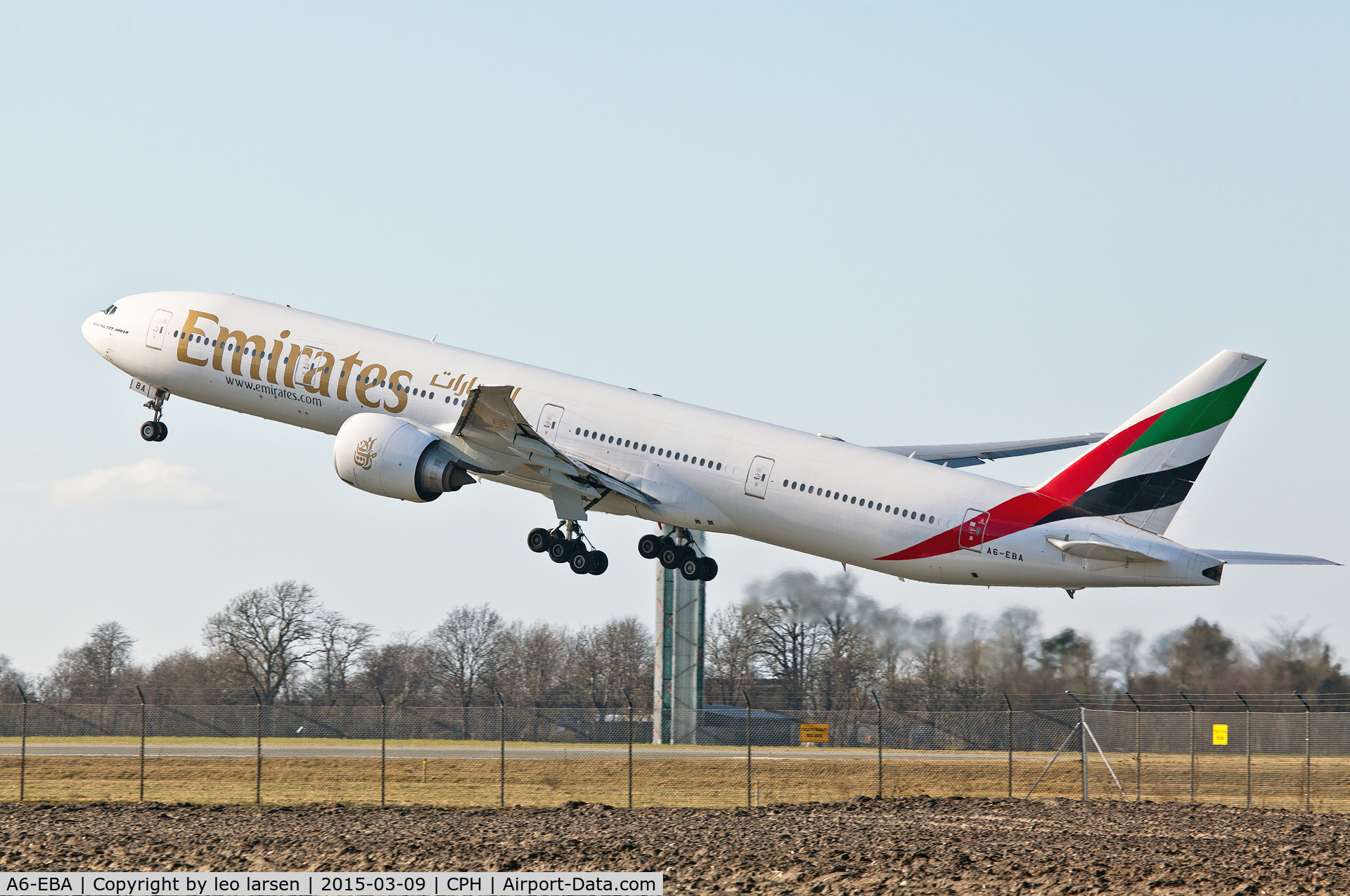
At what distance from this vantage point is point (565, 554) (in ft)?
139

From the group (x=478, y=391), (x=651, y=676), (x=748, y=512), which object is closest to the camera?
(x=478, y=391)

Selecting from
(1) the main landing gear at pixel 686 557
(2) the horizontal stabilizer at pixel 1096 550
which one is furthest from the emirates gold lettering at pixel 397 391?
(2) the horizontal stabilizer at pixel 1096 550

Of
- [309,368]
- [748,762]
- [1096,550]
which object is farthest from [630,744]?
[309,368]

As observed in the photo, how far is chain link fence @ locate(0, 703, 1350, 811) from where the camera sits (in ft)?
134

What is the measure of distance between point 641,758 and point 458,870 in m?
24.9

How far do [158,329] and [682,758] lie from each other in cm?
2239

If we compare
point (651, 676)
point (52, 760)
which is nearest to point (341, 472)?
point (52, 760)

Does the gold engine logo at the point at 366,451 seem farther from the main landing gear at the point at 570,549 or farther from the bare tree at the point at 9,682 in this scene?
the bare tree at the point at 9,682

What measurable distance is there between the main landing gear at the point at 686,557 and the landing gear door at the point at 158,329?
649 inches

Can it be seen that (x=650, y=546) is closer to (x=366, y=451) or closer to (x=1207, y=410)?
(x=366, y=451)

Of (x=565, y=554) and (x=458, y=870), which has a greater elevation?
(x=565, y=554)

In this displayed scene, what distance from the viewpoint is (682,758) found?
50844mm

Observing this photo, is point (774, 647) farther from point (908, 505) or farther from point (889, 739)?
point (908, 505)
